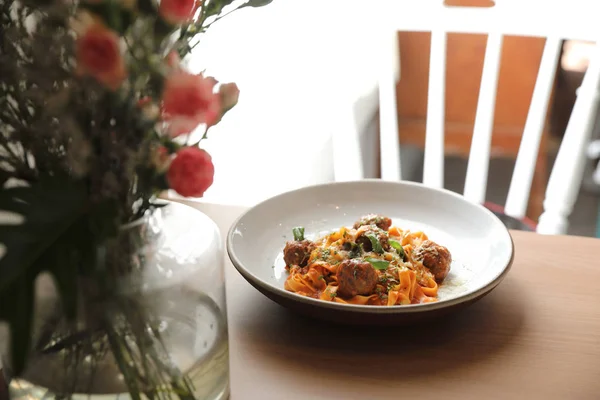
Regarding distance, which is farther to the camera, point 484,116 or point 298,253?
point 484,116

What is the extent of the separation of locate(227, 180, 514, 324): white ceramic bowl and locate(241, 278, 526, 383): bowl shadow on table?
4cm

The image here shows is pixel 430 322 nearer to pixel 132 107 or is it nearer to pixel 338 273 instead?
pixel 338 273

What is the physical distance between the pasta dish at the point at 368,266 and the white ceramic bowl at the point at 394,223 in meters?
0.03

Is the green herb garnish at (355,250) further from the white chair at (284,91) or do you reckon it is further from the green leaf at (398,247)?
the white chair at (284,91)

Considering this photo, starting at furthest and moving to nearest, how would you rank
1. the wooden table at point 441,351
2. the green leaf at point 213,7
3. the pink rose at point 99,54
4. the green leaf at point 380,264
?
the green leaf at point 380,264 < the wooden table at point 441,351 < the green leaf at point 213,7 < the pink rose at point 99,54

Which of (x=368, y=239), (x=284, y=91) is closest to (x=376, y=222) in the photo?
(x=368, y=239)

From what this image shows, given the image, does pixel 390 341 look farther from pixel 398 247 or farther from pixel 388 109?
pixel 388 109

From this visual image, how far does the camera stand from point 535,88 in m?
1.55

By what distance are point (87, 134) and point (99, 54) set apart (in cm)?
8

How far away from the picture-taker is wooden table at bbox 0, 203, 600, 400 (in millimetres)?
731

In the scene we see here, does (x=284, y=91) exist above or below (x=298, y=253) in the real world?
below

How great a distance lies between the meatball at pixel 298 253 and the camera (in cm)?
90

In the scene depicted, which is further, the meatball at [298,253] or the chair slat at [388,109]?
the chair slat at [388,109]

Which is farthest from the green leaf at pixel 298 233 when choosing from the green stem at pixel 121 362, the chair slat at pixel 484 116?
the chair slat at pixel 484 116
